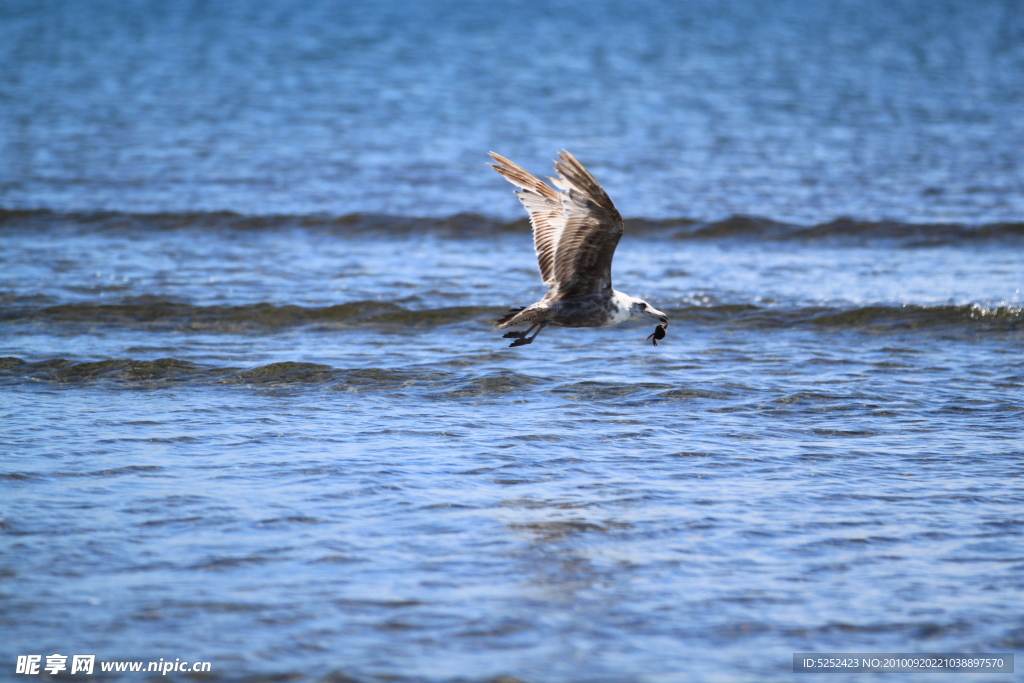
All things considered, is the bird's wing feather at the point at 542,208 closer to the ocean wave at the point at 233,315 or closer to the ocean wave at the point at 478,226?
the ocean wave at the point at 233,315

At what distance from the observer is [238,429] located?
815 centimetres

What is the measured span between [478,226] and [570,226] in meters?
8.29

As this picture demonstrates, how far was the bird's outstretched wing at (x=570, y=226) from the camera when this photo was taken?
7.45m

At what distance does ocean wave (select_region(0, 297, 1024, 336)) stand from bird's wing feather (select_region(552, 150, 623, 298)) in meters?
3.32

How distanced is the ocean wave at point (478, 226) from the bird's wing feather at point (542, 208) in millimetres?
7669

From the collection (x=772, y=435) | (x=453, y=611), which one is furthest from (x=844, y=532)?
(x=453, y=611)

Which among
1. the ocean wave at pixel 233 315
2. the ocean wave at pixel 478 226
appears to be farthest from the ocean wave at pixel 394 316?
the ocean wave at pixel 478 226

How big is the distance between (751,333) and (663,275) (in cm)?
248

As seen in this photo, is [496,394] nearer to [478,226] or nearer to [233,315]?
[233,315]

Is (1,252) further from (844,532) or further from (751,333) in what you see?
(844,532)

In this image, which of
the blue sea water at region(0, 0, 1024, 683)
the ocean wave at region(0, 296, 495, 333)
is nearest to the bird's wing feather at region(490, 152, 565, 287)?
the blue sea water at region(0, 0, 1024, 683)

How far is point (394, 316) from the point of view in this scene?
11.9 meters

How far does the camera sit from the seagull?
7.49 m

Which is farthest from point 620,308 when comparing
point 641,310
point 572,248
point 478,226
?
point 478,226
